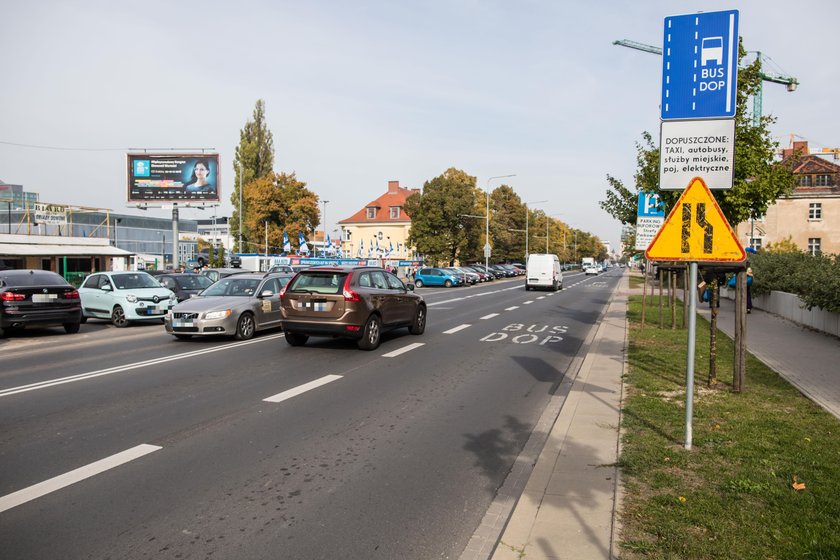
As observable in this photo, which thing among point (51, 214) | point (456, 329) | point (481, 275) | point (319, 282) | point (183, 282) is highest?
point (51, 214)

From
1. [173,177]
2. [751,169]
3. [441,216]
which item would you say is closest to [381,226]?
[441,216]

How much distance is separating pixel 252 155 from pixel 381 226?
2250 cm

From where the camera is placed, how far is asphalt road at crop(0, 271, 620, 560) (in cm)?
389

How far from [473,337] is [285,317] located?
480cm

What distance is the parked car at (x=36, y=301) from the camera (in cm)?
1412

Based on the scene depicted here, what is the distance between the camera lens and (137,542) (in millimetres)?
3756

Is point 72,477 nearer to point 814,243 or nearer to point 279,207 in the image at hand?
point 279,207

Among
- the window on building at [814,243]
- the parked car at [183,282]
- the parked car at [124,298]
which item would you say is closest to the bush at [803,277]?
the parked car at [124,298]

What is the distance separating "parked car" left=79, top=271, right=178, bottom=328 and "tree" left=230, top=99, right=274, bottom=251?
55.1m

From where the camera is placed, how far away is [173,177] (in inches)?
1656

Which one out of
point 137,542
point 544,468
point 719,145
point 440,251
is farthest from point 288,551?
point 440,251

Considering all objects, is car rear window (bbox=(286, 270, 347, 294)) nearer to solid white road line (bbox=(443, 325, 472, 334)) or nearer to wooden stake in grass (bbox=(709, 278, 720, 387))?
solid white road line (bbox=(443, 325, 472, 334))

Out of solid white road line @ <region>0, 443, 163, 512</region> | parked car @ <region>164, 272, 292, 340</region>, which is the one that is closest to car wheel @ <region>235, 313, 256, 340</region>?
parked car @ <region>164, 272, 292, 340</region>

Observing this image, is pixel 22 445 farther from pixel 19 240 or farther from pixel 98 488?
pixel 19 240
